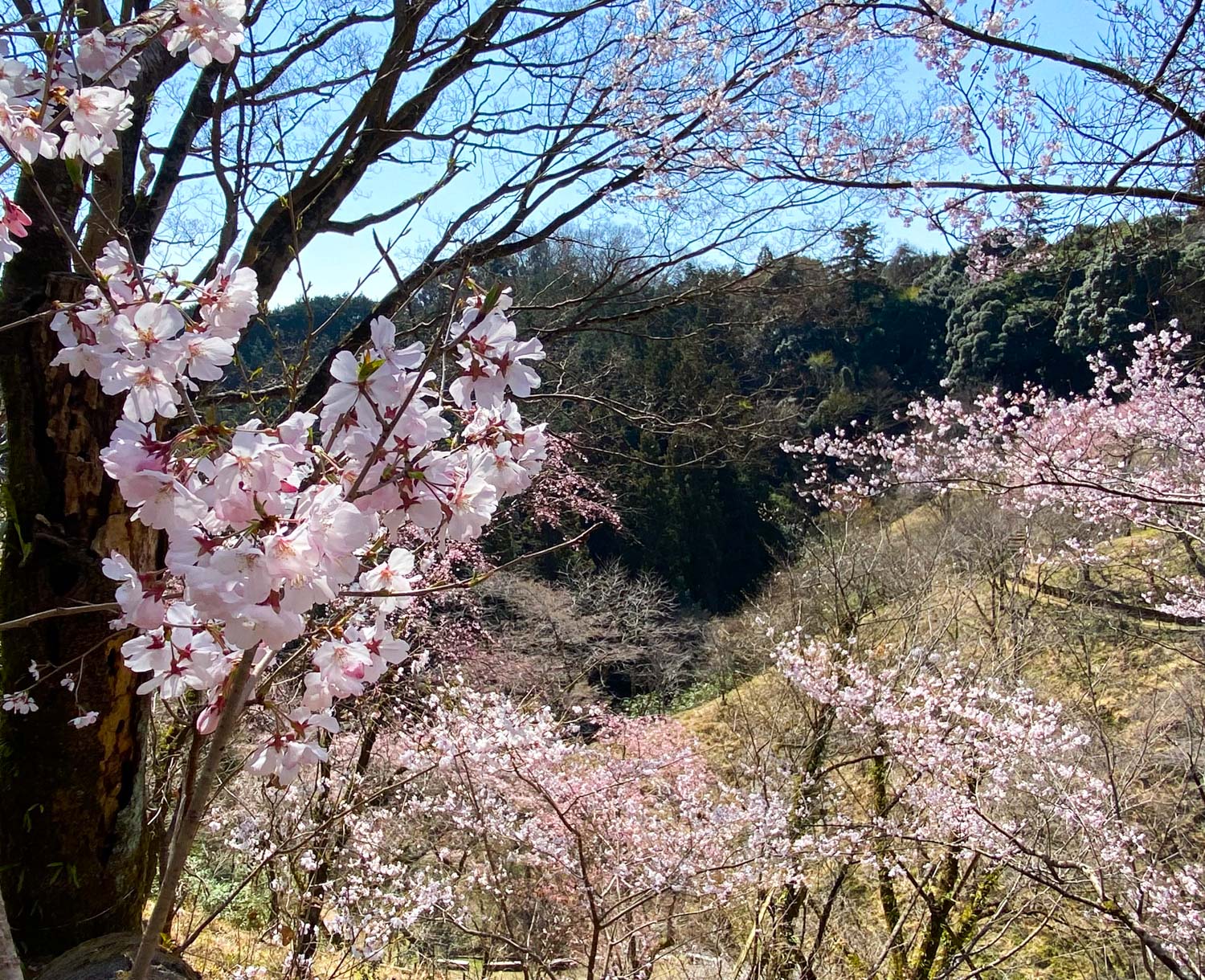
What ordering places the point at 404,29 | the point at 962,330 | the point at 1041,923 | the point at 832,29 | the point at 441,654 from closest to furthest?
the point at 404,29 → the point at 832,29 → the point at 1041,923 → the point at 441,654 → the point at 962,330

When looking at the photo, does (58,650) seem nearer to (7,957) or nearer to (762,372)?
(7,957)

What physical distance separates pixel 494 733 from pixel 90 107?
4.00 meters

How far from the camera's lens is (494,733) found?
187 inches

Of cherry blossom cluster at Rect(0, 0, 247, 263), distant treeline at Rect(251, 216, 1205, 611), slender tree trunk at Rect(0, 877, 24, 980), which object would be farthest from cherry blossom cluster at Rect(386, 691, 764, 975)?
distant treeline at Rect(251, 216, 1205, 611)

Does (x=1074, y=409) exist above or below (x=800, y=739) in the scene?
above

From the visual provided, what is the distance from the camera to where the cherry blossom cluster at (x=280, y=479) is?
31.6 inches

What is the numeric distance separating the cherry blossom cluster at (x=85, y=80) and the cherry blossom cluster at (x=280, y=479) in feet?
1.35

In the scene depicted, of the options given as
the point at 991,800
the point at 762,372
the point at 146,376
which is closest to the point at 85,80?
the point at 146,376

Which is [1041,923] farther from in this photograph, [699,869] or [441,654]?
[441,654]

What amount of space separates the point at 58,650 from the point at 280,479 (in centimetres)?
173

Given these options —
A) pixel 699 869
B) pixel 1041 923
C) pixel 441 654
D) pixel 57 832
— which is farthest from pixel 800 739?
pixel 57 832

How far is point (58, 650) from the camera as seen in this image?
2.04 metres

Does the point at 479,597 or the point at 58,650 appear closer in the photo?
the point at 58,650

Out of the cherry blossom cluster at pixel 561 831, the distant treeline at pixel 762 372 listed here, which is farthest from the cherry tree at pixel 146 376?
the distant treeline at pixel 762 372
